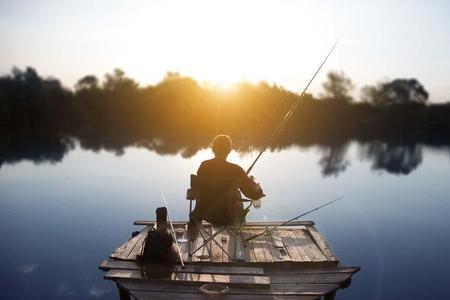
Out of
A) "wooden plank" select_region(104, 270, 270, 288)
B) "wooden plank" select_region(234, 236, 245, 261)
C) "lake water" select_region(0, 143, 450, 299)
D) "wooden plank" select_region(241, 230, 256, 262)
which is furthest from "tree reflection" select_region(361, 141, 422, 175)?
"wooden plank" select_region(104, 270, 270, 288)

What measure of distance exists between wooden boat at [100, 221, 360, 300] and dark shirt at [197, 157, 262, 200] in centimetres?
92

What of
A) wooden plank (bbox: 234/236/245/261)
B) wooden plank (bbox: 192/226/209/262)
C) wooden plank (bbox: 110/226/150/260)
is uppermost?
wooden plank (bbox: 110/226/150/260)

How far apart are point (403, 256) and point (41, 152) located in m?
33.5

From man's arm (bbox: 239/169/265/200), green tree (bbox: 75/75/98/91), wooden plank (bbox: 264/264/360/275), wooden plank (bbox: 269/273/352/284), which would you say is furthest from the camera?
green tree (bbox: 75/75/98/91)

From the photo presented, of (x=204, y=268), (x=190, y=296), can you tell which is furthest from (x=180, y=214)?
(x=190, y=296)

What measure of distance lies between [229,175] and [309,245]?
193cm

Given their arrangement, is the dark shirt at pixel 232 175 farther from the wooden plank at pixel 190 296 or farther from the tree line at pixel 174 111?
the tree line at pixel 174 111

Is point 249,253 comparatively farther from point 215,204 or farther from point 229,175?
point 229,175

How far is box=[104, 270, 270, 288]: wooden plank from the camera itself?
5254 mm

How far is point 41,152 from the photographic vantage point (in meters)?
36.4

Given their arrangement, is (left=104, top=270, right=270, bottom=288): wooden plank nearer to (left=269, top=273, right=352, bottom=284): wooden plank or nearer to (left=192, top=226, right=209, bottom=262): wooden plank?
(left=269, top=273, right=352, bottom=284): wooden plank

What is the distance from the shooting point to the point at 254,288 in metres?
5.20

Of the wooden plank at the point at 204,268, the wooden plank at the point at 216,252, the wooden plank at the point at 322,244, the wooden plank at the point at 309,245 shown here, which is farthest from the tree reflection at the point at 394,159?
the wooden plank at the point at 204,268

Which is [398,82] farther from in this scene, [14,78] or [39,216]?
[39,216]
